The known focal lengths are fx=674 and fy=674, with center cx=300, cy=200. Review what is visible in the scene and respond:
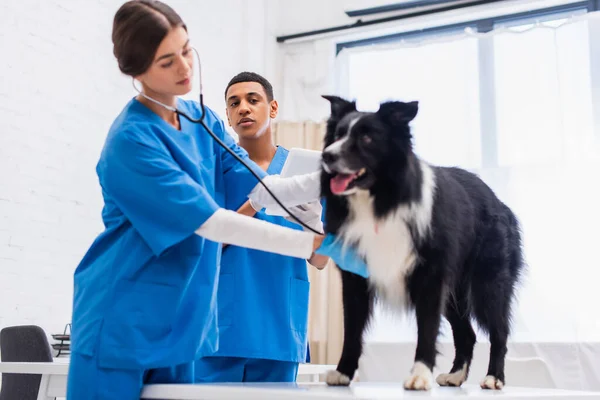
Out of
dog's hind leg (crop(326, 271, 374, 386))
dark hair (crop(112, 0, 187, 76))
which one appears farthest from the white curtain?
dark hair (crop(112, 0, 187, 76))

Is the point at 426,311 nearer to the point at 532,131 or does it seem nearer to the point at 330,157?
the point at 330,157

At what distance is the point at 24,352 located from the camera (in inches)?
104

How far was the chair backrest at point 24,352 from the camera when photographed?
2.62 m

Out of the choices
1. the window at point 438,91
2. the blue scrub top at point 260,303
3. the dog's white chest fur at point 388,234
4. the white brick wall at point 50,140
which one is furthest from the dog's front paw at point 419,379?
the window at point 438,91

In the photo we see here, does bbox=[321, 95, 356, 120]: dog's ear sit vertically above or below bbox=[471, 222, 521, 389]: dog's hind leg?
above

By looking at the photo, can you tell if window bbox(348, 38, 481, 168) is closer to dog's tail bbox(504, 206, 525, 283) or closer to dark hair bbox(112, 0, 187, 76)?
dog's tail bbox(504, 206, 525, 283)

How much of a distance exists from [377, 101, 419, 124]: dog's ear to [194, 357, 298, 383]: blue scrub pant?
907 millimetres

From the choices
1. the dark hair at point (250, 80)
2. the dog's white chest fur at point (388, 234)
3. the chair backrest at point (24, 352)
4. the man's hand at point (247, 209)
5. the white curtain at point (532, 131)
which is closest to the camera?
the dog's white chest fur at point (388, 234)

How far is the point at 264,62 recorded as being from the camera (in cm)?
561

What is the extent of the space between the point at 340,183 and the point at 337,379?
1.48ft

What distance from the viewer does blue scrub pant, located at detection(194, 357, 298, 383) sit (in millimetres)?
2011

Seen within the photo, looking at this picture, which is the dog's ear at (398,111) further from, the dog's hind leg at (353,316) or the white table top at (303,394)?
the white table top at (303,394)

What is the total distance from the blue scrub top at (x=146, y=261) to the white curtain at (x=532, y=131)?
9.23 ft

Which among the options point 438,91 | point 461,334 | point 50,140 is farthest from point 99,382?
point 438,91
